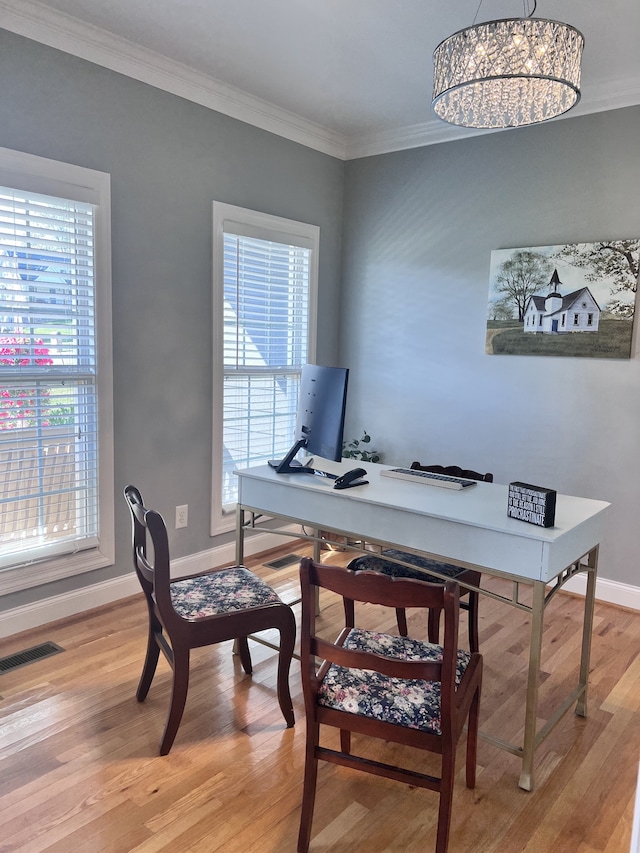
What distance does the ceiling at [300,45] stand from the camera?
8.64ft

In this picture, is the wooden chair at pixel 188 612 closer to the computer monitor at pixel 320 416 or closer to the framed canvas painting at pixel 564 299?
the computer monitor at pixel 320 416

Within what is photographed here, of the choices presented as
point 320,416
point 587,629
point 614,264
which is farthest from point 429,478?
point 614,264

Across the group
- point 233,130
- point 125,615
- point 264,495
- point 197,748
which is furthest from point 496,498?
point 233,130

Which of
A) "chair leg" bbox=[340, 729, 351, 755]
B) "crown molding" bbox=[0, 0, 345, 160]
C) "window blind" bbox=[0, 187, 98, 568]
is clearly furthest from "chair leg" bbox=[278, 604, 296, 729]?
"crown molding" bbox=[0, 0, 345, 160]

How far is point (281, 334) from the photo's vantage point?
13.6 ft

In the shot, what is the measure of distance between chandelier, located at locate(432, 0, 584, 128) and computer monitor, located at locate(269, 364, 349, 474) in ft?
3.62

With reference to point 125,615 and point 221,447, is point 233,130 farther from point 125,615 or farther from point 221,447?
point 125,615

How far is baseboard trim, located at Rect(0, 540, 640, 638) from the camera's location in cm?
294

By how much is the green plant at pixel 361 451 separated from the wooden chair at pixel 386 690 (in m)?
2.63

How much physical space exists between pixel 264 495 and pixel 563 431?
6.28 ft

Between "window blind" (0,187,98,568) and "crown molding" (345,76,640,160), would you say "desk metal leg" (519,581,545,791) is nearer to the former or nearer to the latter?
"window blind" (0,187,98,568)

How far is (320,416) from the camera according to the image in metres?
2.68

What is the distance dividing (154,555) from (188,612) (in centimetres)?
33

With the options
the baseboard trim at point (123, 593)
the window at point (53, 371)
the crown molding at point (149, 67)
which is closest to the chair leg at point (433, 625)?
the baseboard trim at point (123, 593)
